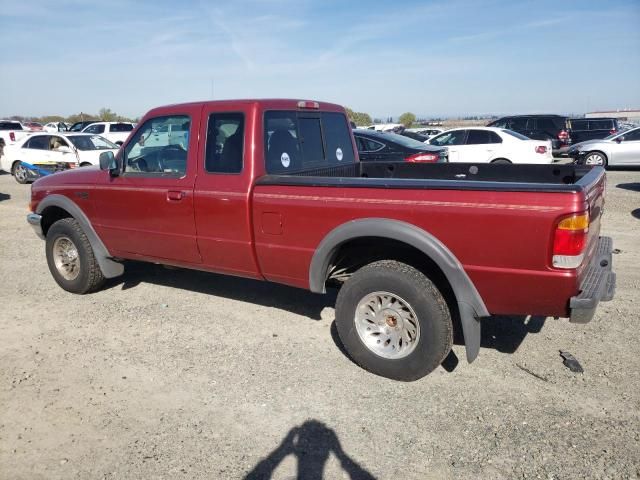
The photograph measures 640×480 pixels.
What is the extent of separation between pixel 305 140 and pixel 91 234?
2.35 meters

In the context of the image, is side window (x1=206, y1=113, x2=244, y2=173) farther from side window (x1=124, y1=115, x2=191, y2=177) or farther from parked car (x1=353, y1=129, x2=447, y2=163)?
parked car (x1=353, y1=129, x2=447, y2=163)

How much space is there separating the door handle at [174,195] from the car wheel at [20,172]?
13.5 meters

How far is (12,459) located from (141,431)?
Answer: 70 cm

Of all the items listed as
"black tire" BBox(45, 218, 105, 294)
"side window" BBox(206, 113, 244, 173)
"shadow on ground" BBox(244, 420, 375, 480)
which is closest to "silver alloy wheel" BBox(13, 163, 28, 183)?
"black tire" BBox(45, 218, 105, 294)

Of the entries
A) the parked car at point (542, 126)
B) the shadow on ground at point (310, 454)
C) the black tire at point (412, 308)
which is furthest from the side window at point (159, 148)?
the parked car at point (542, 126)

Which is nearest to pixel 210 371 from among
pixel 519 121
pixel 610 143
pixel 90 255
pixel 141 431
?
pixel 141 431

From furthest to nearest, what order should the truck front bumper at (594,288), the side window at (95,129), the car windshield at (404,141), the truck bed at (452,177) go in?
1. the side window at (95,129)
2. the car windshield at (404,141)
3. the truck bed at (452,177)
4. the truck front bumper at (594,288)

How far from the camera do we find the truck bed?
3162 millimetres

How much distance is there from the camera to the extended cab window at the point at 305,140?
14.0ft

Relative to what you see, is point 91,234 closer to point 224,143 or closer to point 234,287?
point 234,287

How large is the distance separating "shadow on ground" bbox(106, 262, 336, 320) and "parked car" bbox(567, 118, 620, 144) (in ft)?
55.9

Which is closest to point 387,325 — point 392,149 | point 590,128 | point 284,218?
point 284,218

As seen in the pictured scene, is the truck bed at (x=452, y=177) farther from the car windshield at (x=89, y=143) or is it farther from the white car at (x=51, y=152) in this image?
the car windshield at (x=89, y=143)

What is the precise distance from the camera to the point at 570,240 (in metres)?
2.94
